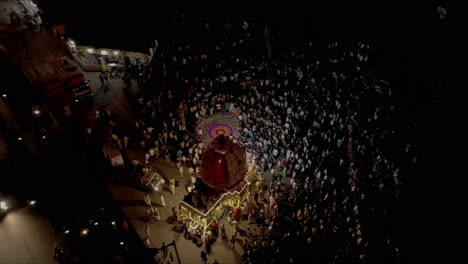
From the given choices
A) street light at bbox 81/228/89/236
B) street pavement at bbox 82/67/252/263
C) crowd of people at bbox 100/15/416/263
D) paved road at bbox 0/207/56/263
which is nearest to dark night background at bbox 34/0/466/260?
crowd of people at bbox 100/15/416/263

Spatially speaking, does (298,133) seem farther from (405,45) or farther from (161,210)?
(405,45)

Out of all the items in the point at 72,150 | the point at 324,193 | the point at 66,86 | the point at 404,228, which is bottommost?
the point at 404,228

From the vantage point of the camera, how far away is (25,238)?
15703 millimetres

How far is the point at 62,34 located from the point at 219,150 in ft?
75.7

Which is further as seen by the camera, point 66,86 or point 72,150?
point 66,86

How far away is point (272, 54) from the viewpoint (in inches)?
1101

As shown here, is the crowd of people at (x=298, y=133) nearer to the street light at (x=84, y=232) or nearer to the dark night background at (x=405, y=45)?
the dark night background at (x=405, y=45)

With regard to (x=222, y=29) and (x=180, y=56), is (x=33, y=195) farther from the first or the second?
(x=222, y=29)

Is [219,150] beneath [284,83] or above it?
above

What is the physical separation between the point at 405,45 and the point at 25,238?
31.3 metres

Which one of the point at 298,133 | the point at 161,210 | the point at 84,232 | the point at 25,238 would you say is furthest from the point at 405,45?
the point at 25,238

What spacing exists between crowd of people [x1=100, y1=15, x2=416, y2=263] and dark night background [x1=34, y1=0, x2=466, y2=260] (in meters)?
1.55

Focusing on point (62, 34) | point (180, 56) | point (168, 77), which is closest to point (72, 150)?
point (168, 77)

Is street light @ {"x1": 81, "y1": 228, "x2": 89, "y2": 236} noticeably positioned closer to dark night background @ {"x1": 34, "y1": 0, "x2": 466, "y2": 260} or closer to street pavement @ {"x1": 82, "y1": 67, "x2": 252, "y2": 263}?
street pavement @ {"x1": 82, "y1": 67, "x2": 252, "y2": 263}
